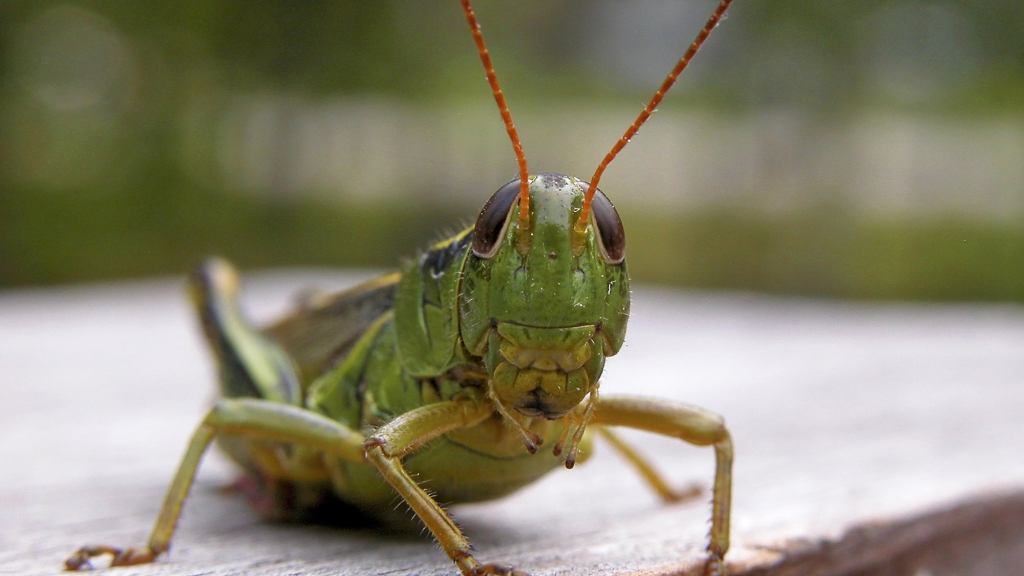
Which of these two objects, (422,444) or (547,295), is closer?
(547,295)

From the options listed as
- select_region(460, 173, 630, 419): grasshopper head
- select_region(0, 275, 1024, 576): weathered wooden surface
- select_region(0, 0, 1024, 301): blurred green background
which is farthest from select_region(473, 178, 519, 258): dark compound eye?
select_region(0, 0, 1024, 301): blurred green background

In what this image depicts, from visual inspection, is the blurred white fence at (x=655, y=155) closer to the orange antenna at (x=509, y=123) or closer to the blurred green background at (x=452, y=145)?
the blurred green background at (x=452, y=145)

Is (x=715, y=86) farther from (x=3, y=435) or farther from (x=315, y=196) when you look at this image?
(x=3, y=435)

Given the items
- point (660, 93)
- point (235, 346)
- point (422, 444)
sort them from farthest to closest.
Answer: point (235, 346)
point (422, 444)
point (660, 93)

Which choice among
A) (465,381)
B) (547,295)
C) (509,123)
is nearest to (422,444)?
(465,381)

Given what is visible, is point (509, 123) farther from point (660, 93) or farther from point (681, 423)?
point (681, 423)

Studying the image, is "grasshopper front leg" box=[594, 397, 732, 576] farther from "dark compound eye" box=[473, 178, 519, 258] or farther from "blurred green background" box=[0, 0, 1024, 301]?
"blurred green background" box=[0, 0, 1024, 301]

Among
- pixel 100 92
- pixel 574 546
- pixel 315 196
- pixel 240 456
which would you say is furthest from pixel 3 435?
pixel 100 92
